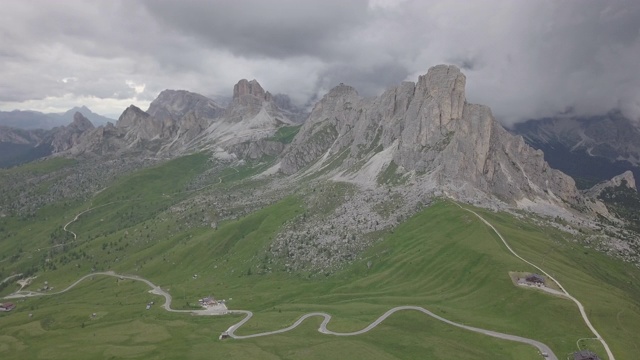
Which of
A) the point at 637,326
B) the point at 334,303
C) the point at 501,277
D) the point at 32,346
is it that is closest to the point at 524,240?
the point at 501,277

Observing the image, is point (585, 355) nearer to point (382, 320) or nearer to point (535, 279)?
point (535, 279)

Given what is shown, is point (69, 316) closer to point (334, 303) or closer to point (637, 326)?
point (334, 303)

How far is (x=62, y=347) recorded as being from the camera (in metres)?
148

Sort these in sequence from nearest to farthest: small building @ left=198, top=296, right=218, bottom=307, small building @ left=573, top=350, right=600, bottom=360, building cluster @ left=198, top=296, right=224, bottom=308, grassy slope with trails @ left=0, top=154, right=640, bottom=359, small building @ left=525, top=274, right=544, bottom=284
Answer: small building @ left=573, top=350, right=600, bottom=360, grassy slope with trails @ left=0, top=154, right=640, bottom=359, small building @ left=525, top=274, right=544, bottom=284, building cluster @ left=198, top=296, right=224, bottom=308, small building @ left=198, top=296, right=218, bottom=307

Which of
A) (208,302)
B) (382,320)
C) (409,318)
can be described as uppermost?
(409,318)

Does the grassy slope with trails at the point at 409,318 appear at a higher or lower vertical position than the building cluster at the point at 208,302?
higher

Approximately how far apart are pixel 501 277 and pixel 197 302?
124 meters

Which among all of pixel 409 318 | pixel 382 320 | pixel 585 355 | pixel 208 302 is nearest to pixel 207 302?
pixel 208 302

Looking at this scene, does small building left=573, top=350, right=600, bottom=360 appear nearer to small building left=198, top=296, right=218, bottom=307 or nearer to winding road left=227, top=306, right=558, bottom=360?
winding road left=227, top=306, right=558, bottom=360

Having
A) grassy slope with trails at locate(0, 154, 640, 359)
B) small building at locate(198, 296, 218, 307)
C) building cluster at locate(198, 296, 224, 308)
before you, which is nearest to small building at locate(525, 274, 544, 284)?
grassy slope with trails at locate(0, 154, 640, 359)

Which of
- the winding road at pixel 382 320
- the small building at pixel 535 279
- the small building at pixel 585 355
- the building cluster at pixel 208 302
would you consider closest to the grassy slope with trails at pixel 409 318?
the winding road at pixel 382 320

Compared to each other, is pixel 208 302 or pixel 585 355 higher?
pixel 585 355

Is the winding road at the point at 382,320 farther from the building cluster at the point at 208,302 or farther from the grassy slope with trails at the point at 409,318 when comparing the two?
the building cluster at the point at 208,302

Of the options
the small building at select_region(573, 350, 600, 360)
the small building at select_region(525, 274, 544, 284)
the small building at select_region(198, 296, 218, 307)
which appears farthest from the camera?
the small building at select_region(198, 296, 218, 307)
